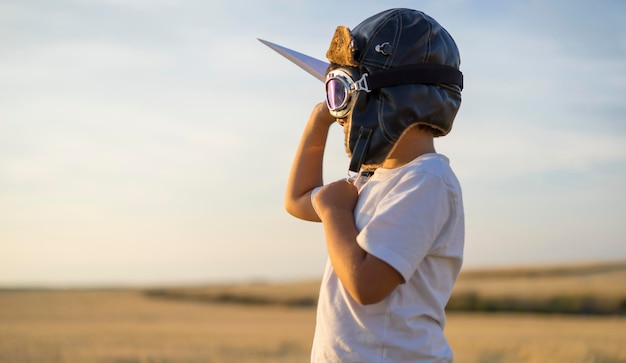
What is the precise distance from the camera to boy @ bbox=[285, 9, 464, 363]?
2.28 m

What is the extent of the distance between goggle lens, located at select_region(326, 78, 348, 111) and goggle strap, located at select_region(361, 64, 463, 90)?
82mm

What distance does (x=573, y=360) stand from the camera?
30.6 ft

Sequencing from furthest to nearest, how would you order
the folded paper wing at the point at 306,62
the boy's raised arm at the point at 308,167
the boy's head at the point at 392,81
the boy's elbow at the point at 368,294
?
the boy's raised arm at the point at 308,167 → the folded paper wing at the point at 306,62 → the boy's head at the point at 392,81 → the boy's elbow at the point at 368,294

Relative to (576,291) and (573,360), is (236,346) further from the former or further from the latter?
(576,291)

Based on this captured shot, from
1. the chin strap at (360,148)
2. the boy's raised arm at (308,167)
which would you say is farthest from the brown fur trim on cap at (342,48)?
the boy's raised arm at (308,167)

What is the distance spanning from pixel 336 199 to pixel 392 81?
38 cm

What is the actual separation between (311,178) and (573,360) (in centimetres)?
714

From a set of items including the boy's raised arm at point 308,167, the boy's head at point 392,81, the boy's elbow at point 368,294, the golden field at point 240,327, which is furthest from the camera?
the golden field at point 240,327

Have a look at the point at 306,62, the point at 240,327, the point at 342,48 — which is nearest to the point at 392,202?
the point at 342,48

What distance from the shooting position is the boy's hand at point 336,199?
245 centimetres

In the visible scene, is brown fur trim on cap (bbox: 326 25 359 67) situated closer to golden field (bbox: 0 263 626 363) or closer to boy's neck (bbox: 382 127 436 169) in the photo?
boy's neck (bbox: 382 127 436 169)

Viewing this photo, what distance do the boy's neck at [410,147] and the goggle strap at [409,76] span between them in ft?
0.48

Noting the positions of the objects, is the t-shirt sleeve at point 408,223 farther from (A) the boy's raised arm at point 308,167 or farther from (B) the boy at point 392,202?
(A) the boy's raised arm at point 308,167

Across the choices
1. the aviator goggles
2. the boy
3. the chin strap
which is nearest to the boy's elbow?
the boy
